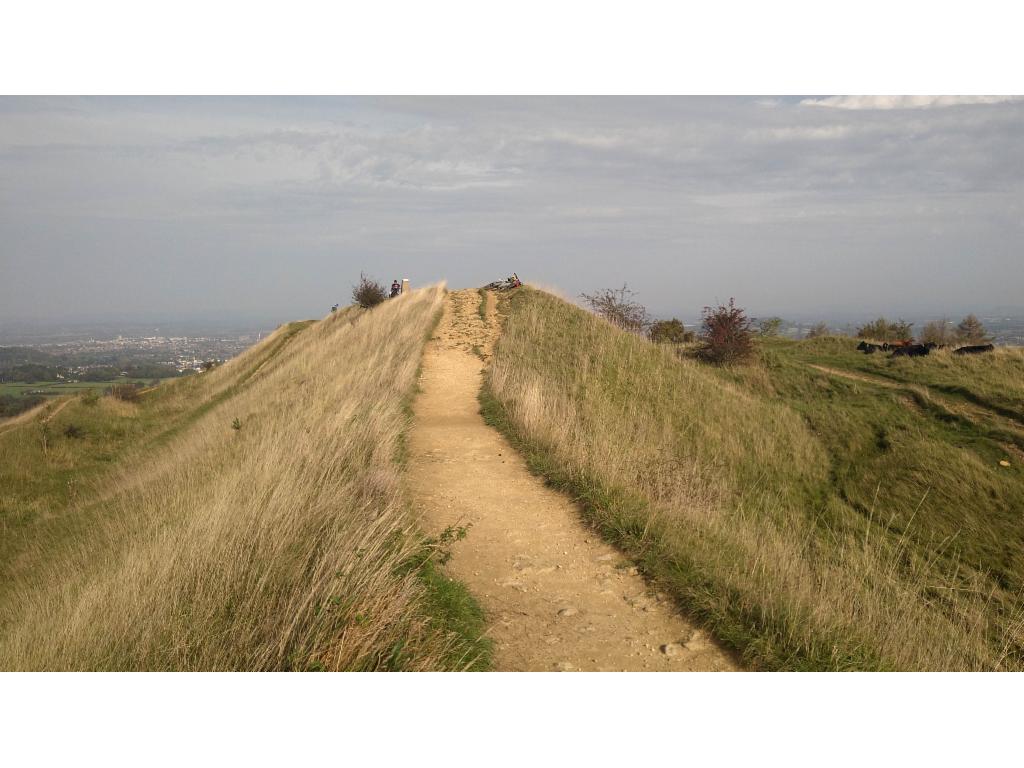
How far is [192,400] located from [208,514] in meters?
21.1

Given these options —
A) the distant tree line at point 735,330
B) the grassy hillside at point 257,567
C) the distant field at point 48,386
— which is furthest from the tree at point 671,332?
the distant field at point 48,386

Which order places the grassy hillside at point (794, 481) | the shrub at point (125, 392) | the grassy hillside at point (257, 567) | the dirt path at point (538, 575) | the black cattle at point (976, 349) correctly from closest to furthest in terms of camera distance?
the grassy hillside at point (257, 567), the dirt path at point (538, 575), the grassy hillside at point (794, 481), the black cattle at point (976, 349), the shrub at point (125, 392)

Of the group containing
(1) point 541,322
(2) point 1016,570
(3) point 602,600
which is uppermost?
(1) point 541,322

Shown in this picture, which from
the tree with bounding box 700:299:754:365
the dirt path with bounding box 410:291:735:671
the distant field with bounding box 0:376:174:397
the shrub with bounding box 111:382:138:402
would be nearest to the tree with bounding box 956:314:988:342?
the tree with bounding box 700:299:754:365

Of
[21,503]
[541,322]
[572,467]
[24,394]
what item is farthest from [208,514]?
[24,394]

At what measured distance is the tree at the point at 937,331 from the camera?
88.9ft

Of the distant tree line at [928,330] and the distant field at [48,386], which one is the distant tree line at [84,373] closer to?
the distant field at [48,386]

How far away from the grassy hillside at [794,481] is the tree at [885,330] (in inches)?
235

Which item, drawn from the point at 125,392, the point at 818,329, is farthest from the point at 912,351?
the point at 125,392

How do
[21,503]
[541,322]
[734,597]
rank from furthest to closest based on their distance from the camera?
1. [541,322]
2. [21,503]
3. [734,597]

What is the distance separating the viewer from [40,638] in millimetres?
3836

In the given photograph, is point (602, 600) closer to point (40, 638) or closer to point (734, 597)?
point (734, 597)

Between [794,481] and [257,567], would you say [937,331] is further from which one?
[257,567]

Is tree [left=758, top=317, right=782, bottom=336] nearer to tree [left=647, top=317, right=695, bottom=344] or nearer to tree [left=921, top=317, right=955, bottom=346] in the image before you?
tree [left=647, top=317, right=695, bottom=344]
